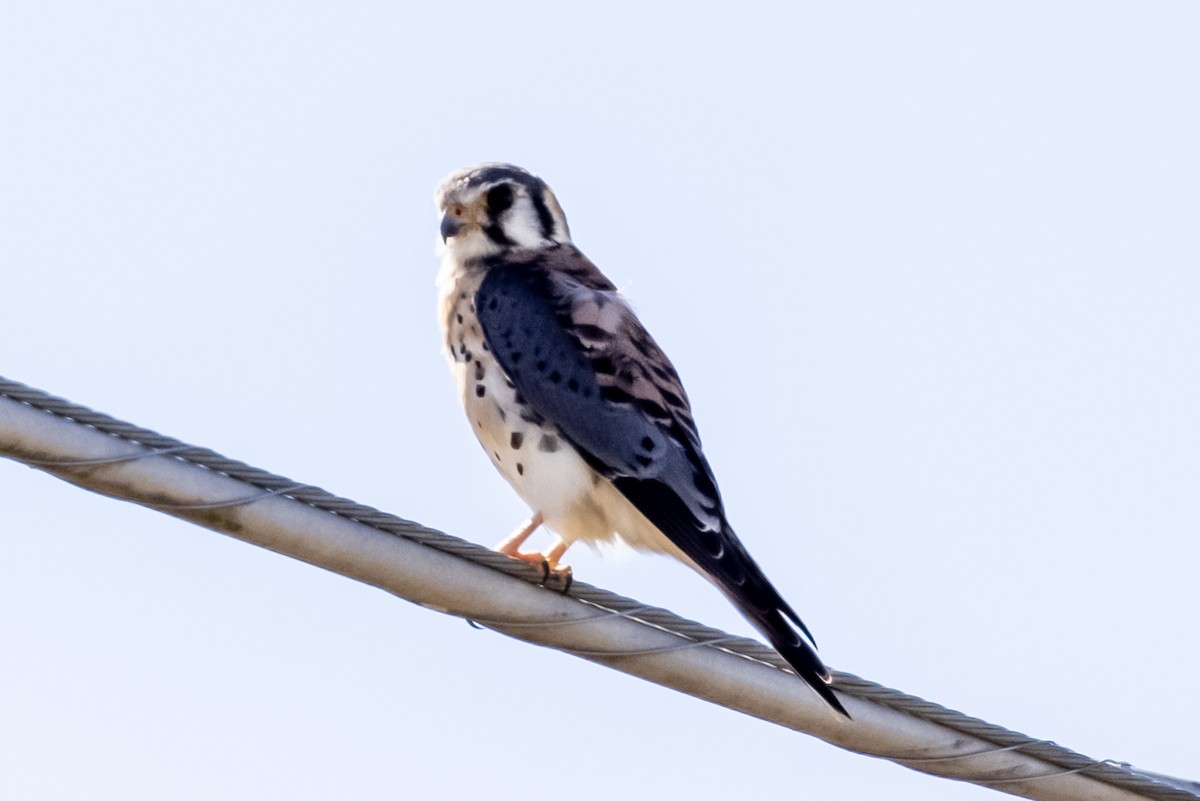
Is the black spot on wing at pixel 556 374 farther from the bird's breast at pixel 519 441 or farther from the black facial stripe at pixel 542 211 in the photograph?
the black facial stripe at pixel 542 211

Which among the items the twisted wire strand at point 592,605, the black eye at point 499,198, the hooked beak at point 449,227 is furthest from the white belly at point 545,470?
the twisted wire strand at point 592,605

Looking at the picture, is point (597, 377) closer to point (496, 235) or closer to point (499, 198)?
point (496, 235)

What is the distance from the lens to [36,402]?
288cm

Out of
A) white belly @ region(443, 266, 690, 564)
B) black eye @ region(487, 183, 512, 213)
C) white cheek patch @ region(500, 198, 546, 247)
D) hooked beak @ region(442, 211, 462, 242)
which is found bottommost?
white belly @ region(443, 266, 690, 564)

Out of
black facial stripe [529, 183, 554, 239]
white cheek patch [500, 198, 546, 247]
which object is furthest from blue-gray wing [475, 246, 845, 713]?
black facial stripe [529, 183, 554, 239]

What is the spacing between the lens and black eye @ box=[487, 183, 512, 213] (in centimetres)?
562

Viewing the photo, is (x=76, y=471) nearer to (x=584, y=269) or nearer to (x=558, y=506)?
(x=558, y=506)

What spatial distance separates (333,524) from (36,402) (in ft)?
1.75

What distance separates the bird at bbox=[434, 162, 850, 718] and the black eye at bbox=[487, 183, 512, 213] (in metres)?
0.07

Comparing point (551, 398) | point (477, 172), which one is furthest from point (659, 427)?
point (477, 172)

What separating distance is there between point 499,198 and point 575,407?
1.01 meters

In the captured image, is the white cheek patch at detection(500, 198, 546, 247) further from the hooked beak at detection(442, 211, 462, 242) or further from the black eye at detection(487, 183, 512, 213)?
the hooked beak at detection(442, 211, 462, 242)

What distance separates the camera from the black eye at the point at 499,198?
5617mm

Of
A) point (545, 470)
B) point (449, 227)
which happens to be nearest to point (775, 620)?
point (545, 470)
